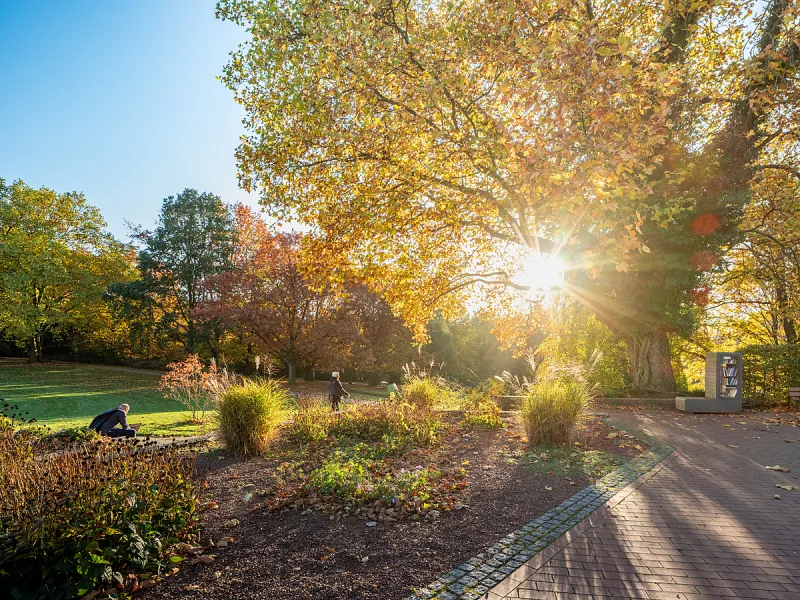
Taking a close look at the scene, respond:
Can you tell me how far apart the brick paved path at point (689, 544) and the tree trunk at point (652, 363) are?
7999mm

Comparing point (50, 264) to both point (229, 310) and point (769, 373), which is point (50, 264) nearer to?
point (229, 310)

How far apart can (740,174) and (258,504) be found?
1358cm

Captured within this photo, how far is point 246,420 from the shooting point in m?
6.93

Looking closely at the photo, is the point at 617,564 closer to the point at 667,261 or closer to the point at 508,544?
the point at 508,544

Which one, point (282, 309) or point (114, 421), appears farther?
point (282, 309)

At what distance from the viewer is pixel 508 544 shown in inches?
147

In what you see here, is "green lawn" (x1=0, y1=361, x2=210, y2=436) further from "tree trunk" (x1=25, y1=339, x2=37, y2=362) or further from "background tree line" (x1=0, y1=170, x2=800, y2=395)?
"background tree line" (x1=0, y1=170, x2=800, y2=395)

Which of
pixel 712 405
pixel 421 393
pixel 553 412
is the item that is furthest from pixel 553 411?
pixel 712 405

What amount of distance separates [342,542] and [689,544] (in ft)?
9.64

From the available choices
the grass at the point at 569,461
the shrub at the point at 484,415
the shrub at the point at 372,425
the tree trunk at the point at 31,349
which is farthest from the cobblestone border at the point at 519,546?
the tree trunk at the point at 31,349

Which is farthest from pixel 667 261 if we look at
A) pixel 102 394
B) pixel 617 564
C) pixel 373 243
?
pixel 102 394

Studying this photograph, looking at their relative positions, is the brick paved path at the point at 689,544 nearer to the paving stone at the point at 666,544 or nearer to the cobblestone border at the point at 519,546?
the paving stone at the point at 666,544

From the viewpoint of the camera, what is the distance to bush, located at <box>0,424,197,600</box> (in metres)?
2.91

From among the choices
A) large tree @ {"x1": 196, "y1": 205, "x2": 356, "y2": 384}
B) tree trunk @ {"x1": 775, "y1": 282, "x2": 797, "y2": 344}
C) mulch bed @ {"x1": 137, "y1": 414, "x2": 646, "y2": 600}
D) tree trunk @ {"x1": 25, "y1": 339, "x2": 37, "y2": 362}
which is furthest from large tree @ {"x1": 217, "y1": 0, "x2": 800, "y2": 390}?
tree trunk @ {"x1": 25, "y1": 339, "x2": 37, "y2": 362}
